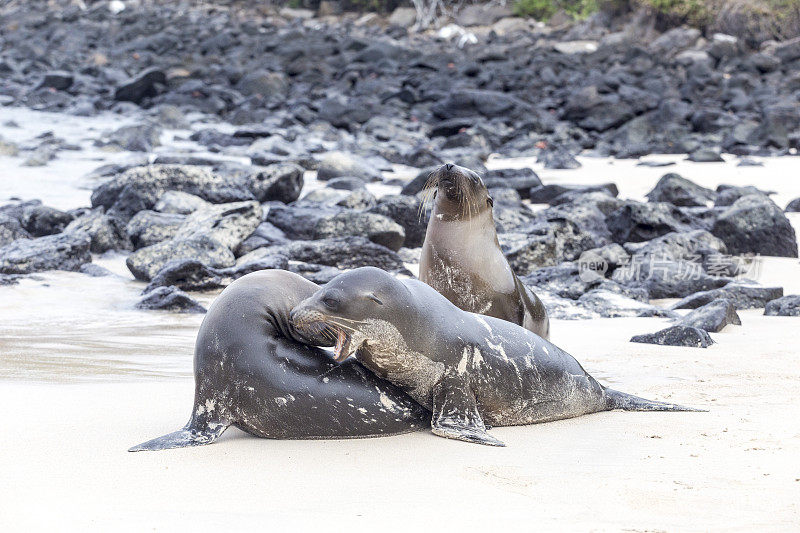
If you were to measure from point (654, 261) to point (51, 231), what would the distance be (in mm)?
5625

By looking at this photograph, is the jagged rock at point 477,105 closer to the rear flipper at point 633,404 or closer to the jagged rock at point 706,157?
the jagged rock at point 706,157

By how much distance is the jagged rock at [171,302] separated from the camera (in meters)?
6.65

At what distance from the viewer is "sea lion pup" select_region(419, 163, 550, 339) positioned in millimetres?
5121

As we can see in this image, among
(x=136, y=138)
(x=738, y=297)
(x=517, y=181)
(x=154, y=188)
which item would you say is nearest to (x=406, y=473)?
(x=738, y=297)

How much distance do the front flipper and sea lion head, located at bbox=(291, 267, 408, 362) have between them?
0.34 metres

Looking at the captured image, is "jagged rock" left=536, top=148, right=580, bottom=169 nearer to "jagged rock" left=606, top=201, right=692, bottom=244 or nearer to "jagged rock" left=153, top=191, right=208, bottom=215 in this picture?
"jagged rock" left=606, top=201, right=692, bottom=244

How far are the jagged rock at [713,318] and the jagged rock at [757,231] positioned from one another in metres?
3.06

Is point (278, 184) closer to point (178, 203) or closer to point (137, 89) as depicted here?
point (178, 203)

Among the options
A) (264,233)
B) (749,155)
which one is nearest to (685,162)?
(749,155)

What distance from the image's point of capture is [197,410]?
11.2ft

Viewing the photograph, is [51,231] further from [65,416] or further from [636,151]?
[636,151]

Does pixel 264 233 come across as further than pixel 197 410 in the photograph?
Yes

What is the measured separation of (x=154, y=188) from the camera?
1048cm

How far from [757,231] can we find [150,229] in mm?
5530
